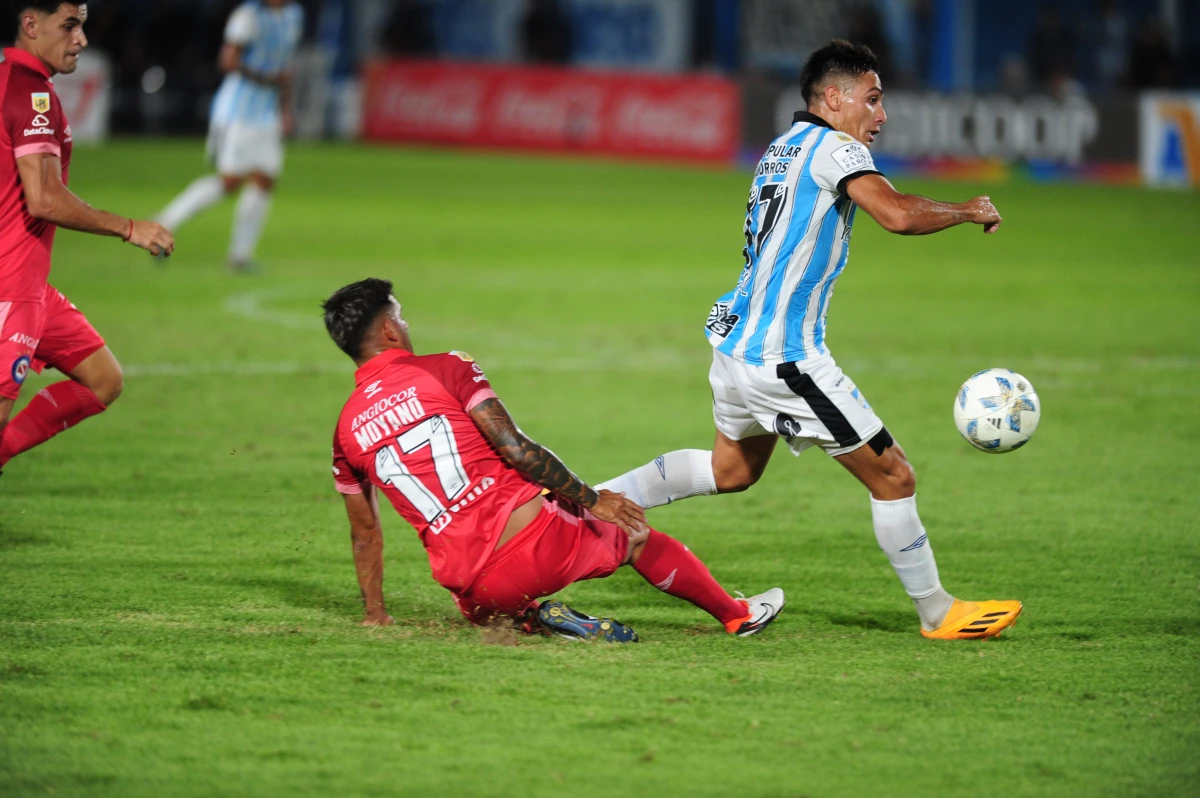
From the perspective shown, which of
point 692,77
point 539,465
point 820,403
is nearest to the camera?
point 539,465

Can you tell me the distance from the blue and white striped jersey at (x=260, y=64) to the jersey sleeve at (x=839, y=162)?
1034 cm

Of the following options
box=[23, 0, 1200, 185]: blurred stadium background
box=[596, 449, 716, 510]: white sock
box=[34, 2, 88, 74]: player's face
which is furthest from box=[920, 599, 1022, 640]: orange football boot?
box=[23, 0, 1200, 185]: blurred stadium background

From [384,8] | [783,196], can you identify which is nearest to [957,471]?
[783,196]

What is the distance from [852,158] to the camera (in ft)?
15.6

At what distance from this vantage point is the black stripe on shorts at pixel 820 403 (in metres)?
4.78

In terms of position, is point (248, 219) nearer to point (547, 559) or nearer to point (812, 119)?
point (812, 119)

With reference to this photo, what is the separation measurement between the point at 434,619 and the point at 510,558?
536 mm

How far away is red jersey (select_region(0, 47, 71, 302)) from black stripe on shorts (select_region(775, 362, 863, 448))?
101 inches

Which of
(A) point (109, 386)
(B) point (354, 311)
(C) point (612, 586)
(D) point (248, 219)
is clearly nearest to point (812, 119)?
(B) point (354, 311)

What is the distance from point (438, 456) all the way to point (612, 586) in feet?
4.14

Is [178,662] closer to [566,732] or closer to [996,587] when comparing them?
[566,732]

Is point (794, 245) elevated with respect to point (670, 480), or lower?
elevated

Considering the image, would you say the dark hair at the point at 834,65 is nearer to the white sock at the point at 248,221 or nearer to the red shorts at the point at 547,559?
the red shorts at the point at 547,559

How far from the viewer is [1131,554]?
6.00 meters
